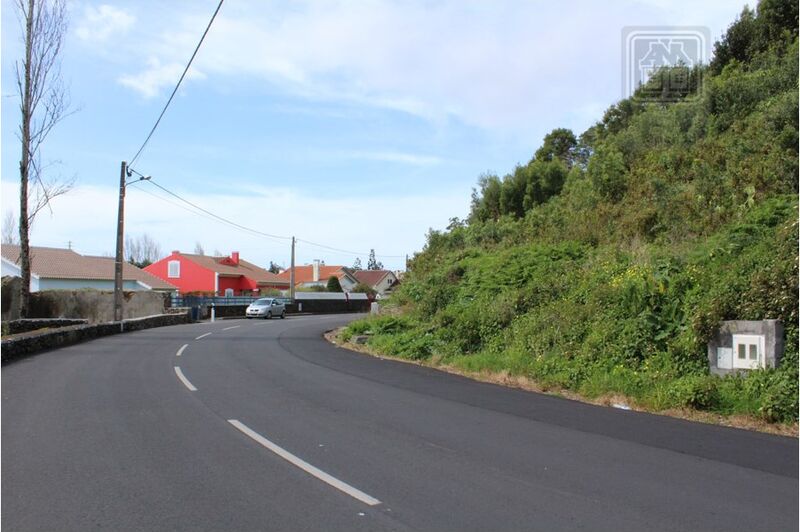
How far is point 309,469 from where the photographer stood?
19.6 ft

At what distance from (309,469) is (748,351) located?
7.31 m

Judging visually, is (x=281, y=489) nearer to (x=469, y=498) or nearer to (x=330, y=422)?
(x=469, y=498)

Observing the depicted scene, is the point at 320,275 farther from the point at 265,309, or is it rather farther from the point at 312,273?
the point at 265,309

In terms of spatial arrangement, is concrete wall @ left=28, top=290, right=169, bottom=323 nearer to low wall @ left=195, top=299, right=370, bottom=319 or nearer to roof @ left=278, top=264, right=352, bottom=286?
low wall @ left=195, top=299, right=370, bottom=319

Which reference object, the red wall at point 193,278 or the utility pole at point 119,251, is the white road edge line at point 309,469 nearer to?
the utility pole at point 119,251

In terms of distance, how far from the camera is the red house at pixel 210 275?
6856cm

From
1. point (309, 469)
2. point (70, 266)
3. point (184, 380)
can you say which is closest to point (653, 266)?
point (309, 469)

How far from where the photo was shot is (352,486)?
548cm

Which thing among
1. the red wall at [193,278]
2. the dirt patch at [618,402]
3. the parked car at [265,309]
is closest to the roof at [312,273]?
the red wall at [193,278]

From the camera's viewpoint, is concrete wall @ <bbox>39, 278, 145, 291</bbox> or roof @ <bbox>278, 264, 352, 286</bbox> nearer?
concrete wall @ <bbox>39, 278, 145, 291</bbox>

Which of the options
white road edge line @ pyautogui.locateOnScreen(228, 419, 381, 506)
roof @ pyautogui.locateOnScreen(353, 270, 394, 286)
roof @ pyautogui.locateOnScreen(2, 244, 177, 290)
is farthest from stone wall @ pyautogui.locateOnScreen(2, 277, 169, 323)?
roof @ pyautogui.locateOnScreen(353, 270, 394, 286)

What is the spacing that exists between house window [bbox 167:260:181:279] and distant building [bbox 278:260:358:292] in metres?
22.7

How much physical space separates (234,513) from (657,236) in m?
15.2

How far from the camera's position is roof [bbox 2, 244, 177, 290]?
167ft
